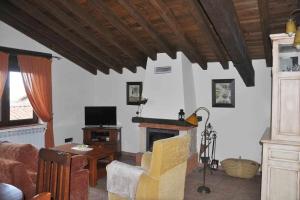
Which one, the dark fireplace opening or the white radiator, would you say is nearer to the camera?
the white radiator

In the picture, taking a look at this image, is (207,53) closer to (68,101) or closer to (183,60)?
(183,60)

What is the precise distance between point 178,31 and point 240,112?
2169 mm

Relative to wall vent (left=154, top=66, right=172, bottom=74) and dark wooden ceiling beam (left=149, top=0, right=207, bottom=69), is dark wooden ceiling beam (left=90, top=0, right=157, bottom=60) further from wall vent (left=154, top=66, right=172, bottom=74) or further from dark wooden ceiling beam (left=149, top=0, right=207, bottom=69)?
dark wooden ceiling beam (left=149, top=0, right=207, bottom=69)

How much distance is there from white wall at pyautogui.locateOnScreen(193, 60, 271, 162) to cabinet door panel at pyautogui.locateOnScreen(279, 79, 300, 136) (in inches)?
67.3

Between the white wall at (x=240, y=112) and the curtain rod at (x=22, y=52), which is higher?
the curtain rod at (x=22, y=52)

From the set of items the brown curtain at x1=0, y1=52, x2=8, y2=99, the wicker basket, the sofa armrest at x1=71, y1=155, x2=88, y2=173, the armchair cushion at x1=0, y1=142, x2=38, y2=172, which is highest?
the brown curtain at x1=0, y1=52, x2=8, y2=99

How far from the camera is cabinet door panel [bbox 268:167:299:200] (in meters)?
3.00

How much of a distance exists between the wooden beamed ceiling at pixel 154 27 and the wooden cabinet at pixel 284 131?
57cm

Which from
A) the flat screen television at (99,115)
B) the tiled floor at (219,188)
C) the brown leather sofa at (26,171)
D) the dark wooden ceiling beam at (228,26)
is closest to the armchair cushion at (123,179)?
the brown leather sofa at (26,171)

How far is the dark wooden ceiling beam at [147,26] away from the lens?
3.60 meters

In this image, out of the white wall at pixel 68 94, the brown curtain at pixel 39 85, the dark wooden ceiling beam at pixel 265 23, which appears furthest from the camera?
the white wall at pixel 68 94

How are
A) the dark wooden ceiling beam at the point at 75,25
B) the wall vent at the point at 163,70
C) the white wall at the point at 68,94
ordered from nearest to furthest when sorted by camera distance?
1. the dark wooden ceiling beam at the point at 75,25
2. the wall vent at the point at 163,70
3. the white wall at the point at 68,94

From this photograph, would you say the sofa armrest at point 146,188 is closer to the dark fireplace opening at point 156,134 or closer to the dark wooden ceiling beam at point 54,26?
the dark fireplace opening at point 156,134

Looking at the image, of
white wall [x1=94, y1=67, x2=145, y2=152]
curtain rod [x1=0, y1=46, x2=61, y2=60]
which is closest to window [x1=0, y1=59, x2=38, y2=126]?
curtain rod [x1=0, y1=46, x2=61, y2=60]
